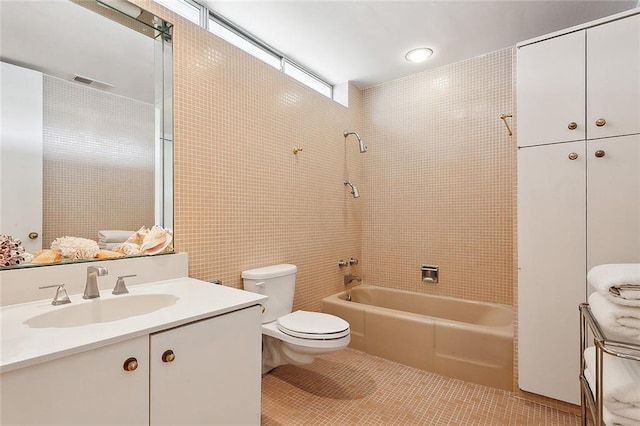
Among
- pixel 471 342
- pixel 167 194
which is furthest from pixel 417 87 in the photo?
pixel 167 194

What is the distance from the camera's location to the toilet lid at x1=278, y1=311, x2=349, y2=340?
182 centimetres

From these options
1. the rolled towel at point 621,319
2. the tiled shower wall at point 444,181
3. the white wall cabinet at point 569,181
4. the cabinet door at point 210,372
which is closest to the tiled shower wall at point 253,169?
the tiled shower wall at point 444,181

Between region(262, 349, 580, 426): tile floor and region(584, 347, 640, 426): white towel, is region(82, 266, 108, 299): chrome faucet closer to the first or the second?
region(262, 349, 580, 426): tile floor

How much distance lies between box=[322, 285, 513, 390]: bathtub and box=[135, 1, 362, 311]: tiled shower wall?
444 mm

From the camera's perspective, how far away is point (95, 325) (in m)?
0.99

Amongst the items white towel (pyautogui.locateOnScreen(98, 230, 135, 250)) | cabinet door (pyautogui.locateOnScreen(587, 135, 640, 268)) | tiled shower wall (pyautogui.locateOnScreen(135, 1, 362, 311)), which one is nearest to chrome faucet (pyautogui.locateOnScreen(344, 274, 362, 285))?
tiled shower wall (pyautogui.locateOnScreen(135, 1, 362, 311))

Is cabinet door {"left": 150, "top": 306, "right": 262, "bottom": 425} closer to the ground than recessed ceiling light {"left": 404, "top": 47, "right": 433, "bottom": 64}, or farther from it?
closer to the ground

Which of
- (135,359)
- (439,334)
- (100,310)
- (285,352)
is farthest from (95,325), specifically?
(439,334)

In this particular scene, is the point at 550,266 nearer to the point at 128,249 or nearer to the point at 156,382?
the point at 156,382

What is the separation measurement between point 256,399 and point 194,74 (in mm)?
1720

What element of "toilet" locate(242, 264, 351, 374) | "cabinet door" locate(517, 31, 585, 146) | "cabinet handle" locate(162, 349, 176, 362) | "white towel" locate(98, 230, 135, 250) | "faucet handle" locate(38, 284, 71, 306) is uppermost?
"cabinet door" locate(517, 31, 585, 146)

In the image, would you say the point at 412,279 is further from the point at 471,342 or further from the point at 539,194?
the point at 539,194

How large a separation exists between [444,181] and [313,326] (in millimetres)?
1773

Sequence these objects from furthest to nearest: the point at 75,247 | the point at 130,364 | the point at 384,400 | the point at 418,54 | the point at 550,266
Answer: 1. the point at 418,54
2. the point at 384,400
3. the point at 550,266
4. the point at 75,247
5. the point at 130,364
